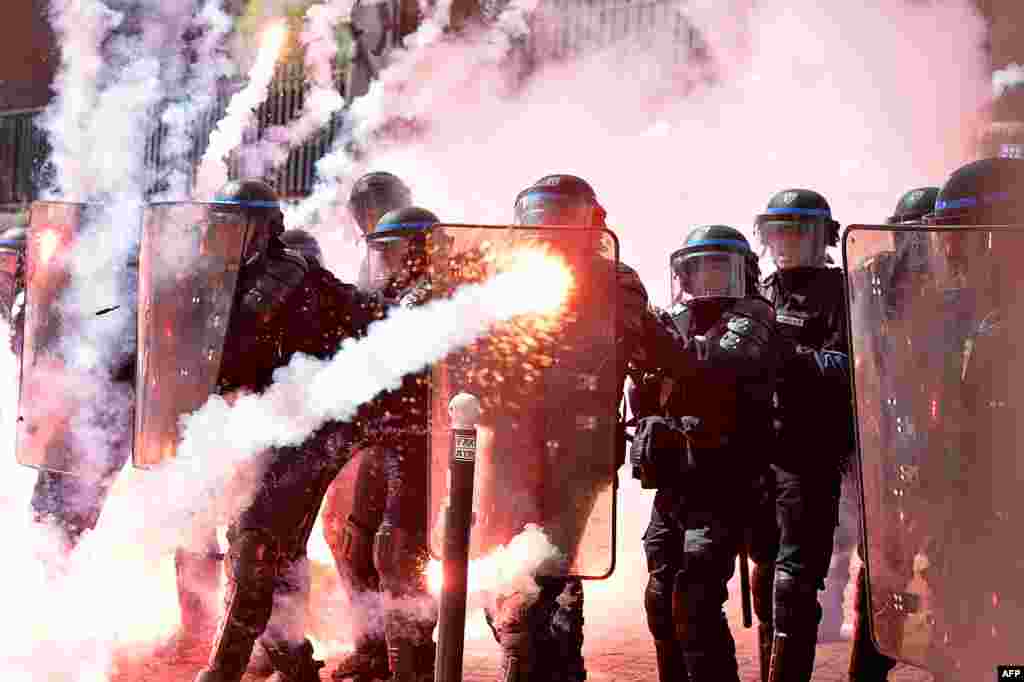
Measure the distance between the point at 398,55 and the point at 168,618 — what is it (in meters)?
6.68

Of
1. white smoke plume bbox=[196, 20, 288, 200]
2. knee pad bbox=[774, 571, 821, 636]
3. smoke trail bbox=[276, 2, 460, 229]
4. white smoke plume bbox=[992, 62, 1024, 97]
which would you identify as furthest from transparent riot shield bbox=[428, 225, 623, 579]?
smoke trail bbox=[276, 2, 460, 229]

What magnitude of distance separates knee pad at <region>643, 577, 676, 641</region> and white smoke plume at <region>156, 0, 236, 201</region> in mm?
5140

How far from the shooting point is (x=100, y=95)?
7777mm

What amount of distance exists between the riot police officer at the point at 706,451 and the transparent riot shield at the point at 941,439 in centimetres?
149

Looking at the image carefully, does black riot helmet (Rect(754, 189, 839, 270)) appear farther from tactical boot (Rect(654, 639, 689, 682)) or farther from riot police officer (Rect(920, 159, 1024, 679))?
riot police officer (Rect(920, 159, 1024, 679))

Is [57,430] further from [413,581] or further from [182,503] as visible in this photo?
[413,581]

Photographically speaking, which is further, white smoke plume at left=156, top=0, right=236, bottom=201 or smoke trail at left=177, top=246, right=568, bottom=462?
white smoke plume at left=156, top=0, right=236, bottom=201

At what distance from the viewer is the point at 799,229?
562cm

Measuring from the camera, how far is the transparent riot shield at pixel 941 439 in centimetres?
281

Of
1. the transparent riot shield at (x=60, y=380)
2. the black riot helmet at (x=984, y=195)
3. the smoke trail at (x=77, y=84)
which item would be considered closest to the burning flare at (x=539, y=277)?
the black riot helmet at (x=984, y=195)

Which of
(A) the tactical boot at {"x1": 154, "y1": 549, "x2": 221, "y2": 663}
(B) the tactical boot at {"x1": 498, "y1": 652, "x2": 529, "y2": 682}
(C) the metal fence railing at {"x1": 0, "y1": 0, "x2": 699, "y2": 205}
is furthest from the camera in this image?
(C) the metal fence railing at {"x1": 0, "y1": 0, "x2": 699, "y2": 205}

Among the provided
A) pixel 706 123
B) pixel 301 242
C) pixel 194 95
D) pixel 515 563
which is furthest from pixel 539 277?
pixel 194 95

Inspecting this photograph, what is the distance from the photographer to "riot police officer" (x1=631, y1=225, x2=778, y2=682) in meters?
4.54

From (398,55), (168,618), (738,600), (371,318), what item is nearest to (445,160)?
(398,55)
